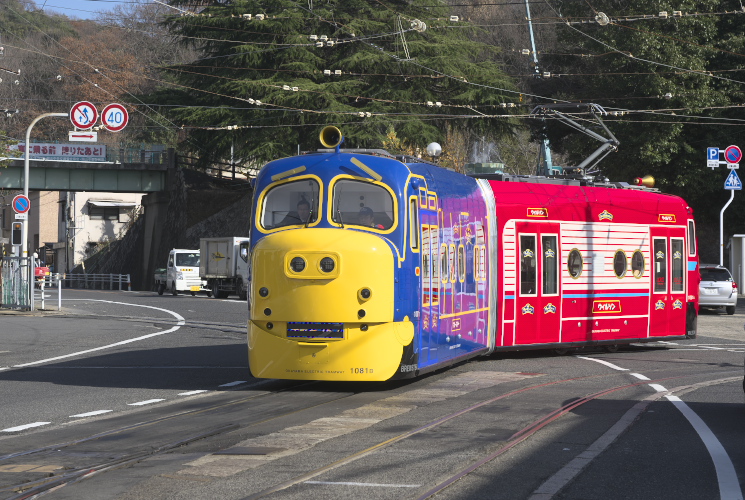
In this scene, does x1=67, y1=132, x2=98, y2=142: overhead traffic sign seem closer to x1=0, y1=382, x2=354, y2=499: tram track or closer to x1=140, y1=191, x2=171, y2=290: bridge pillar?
x1=0, y1=382, x2=354, y2=499: tram track

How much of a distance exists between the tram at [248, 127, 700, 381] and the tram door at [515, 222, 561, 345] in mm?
25

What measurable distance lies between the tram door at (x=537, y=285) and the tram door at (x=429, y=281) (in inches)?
165

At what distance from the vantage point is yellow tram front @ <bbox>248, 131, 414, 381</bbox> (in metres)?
12.5

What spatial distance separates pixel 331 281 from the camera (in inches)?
495

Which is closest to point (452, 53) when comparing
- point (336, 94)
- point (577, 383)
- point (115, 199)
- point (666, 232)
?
point (336, 94)

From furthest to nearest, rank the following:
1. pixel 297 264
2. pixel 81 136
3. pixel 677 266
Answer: pixel 81 136
pixel 677 266
pixel 297 264

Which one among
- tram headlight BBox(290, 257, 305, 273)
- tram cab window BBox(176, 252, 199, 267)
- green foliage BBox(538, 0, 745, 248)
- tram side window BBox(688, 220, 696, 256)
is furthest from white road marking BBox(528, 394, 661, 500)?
tram cab window BBox(176, 252, 199, 267)

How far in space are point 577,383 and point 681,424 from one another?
3833mm

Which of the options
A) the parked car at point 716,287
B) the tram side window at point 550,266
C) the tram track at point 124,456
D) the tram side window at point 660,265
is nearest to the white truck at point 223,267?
the parked car at point 716,287

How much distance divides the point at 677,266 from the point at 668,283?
1.48ft

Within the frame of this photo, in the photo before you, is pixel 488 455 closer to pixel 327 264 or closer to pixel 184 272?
pixel 327 264

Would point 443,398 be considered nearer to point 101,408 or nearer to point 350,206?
point 350,206

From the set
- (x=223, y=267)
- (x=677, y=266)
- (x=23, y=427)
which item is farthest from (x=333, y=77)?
(x=23, y=427)

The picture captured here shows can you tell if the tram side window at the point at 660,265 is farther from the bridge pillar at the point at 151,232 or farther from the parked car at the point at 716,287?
the bridge pillar at the point at 151,232
